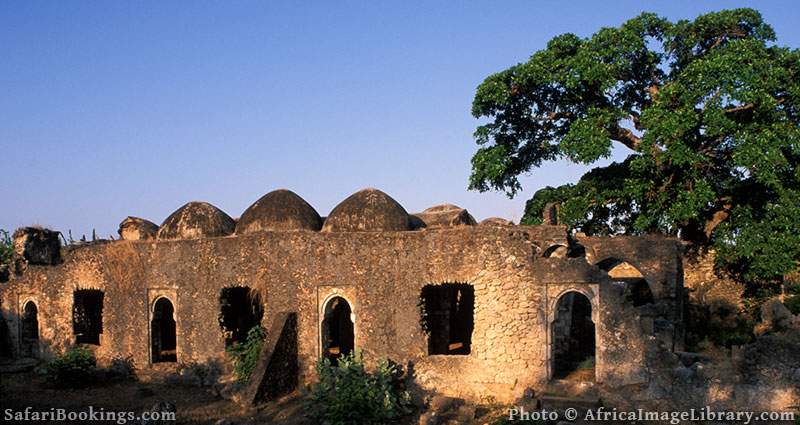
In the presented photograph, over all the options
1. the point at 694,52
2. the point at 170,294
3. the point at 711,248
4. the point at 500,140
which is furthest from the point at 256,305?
the point at 694,52

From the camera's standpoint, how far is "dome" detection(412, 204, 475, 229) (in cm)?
1777

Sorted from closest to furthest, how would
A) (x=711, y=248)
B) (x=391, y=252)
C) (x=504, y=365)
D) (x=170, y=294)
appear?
(x=504, y=365) → (x=391, y=252) → (x=170, y=294) → (x=711, y=248)

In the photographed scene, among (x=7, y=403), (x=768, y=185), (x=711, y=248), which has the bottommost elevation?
(x=7, y=403)

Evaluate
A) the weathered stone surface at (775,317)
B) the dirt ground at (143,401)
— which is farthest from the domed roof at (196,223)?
the weathered stone surface at (775,317)

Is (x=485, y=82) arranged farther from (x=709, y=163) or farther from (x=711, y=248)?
(x=711, y=248)

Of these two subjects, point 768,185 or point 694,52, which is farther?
point 694,52

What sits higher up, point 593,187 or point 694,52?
point 694,52

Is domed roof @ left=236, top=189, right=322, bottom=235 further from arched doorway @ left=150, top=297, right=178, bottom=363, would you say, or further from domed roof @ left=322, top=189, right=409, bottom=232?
arched doorway @ left=150, top=297, right=178, bottom=363

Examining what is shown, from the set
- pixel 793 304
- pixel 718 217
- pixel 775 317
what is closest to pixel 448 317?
pixel 775 317

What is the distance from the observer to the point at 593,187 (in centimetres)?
1941

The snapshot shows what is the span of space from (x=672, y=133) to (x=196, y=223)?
1197 centimetres

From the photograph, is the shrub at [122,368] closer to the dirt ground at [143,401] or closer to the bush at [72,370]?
the dirt ground at [143,401]


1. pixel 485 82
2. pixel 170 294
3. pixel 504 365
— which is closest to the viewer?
pixel 504 365

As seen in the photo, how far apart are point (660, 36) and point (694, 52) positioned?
1028mm
